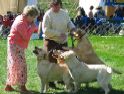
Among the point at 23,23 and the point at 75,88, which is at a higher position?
the point at 23,23

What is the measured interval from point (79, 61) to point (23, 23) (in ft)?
4.14

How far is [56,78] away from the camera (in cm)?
869

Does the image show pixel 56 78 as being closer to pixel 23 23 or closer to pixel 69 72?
pixel 69 72

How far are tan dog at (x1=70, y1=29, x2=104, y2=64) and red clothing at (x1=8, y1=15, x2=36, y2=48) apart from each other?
0.95 meters

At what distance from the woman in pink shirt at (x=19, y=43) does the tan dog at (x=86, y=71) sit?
670mm

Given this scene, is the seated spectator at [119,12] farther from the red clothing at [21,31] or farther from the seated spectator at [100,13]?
the red clothing at [21,31]

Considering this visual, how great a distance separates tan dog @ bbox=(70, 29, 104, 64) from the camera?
8.93 metres

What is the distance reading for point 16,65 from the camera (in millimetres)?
8750

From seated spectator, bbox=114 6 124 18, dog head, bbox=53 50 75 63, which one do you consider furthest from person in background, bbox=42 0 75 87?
seated spectator, bbox=114 6 124 18

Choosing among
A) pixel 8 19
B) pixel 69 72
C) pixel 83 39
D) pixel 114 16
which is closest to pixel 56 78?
pixel 69 72

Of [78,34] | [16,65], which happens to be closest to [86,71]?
[78,34]

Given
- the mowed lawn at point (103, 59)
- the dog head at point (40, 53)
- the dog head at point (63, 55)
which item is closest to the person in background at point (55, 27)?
the dog head at point (63, 55)

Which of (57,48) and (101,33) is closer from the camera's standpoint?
(57,48)

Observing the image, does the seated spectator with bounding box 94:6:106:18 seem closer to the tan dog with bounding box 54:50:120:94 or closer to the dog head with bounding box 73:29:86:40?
the dog head with bounding box 73:29:86:40
